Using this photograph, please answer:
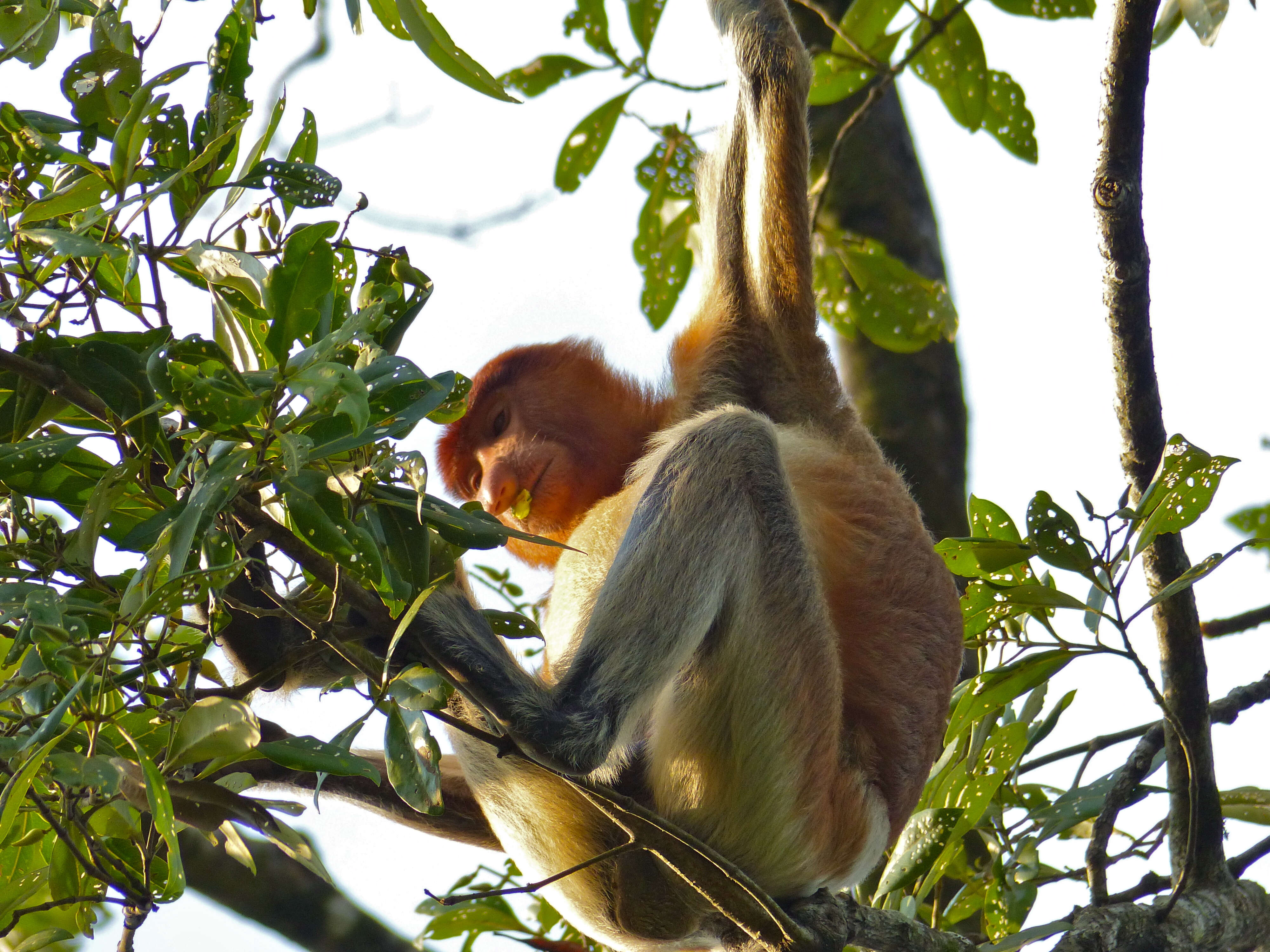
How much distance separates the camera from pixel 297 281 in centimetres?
167

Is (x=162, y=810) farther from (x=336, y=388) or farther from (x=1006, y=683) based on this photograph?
(x=1006, y=683)

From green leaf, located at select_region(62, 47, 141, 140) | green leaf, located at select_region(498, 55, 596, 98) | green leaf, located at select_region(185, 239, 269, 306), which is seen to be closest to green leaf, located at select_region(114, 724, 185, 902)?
green leaf, located at select_region(185, 239, 269, 306)

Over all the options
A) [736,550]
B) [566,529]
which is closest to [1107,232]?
[736,550]

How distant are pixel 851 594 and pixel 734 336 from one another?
987 mm

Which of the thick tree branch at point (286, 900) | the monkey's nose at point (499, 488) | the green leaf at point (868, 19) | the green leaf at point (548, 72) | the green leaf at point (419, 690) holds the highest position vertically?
the green leaf at point (868, 19)

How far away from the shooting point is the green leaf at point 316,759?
1.78 m

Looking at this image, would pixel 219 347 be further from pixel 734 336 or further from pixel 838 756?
pixel 734 336

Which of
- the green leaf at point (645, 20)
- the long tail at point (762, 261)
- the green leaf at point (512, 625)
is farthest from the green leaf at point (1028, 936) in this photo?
the green leaf at point (645, 20)

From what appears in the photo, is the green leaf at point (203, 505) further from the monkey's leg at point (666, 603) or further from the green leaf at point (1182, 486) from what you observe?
the green leaf at point (1182, 486)

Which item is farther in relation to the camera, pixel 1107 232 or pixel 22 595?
pixel 1107 232

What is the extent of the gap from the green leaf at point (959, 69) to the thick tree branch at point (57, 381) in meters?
3.26

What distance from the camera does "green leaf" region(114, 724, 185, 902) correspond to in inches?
60.6

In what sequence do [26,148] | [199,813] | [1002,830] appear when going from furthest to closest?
[1002,830], [199,813], [26,148]

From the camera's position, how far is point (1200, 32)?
2.47 m
